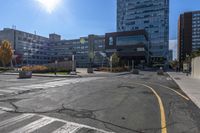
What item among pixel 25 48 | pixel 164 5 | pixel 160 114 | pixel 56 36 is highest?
pixel 164 5

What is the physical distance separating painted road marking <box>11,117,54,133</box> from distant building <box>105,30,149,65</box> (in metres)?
92.5

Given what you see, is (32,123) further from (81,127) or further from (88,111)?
(88,111)

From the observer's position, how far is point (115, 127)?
5590 mm

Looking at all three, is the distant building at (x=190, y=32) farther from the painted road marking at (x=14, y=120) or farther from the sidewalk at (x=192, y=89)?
the painted road marking at (x=14, y=120)

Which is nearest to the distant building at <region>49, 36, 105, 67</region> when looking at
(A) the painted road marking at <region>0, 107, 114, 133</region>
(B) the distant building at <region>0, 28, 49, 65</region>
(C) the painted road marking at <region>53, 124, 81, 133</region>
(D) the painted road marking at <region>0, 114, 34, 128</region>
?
(B) the distant building at <region>0, 28, 49, 65</region>

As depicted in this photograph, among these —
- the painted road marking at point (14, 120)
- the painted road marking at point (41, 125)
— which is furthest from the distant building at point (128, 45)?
the painted road marking at point (41, 125)

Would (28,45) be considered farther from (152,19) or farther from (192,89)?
(192,89)

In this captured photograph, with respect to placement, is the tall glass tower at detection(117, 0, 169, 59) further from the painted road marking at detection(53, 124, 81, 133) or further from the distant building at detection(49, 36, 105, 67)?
the painted road marking at detection(53, 124, 81, 133)

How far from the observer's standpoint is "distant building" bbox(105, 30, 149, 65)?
315 feet

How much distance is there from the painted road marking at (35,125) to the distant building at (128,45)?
9252 centimetres

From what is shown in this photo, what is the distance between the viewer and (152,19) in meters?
135

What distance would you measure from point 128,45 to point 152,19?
48504 mm

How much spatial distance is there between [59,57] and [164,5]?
83324mm

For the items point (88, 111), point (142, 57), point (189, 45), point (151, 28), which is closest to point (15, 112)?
point (88, 111)
